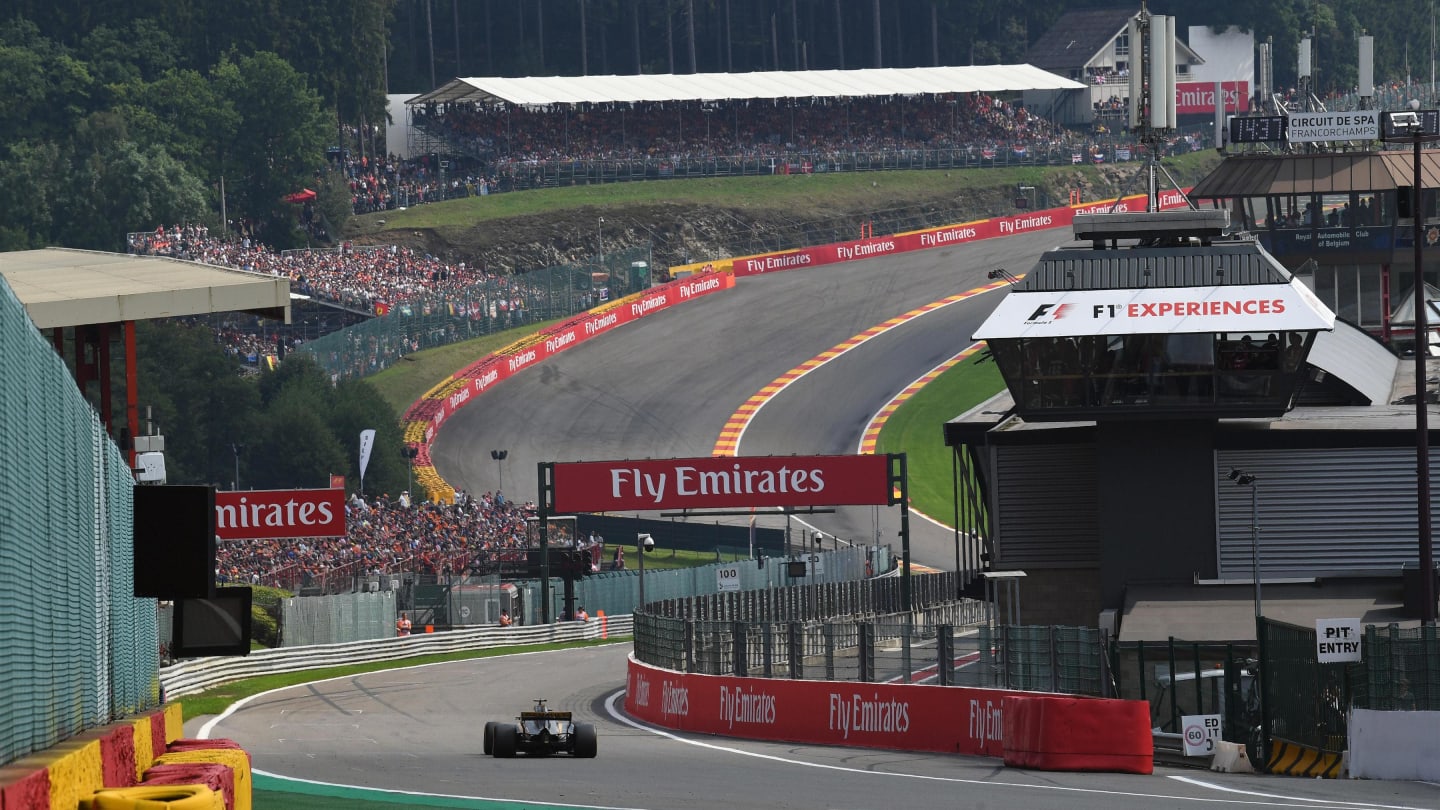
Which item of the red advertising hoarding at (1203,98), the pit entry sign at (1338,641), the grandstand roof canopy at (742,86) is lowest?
the pit entry sign at (1338,641)

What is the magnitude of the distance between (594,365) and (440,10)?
208 ft

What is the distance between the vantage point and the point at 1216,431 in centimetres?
3697

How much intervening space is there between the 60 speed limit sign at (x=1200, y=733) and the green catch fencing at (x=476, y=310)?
61.5m

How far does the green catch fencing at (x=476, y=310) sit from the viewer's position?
8275 centimetres

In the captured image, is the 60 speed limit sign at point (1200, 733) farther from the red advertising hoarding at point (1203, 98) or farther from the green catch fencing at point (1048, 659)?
the red advertising hoarding at point (1203, 98)

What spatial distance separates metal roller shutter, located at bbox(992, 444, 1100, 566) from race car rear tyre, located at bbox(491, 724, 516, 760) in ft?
52.4

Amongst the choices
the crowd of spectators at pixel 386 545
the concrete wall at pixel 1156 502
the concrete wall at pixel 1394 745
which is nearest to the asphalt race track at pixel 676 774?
the concrete wall at pixel 1394 745

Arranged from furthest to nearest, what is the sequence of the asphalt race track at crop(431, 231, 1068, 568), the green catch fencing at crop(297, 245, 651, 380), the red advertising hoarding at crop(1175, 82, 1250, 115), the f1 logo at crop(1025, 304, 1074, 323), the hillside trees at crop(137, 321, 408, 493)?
1. the red advertising hoarding at crop(1175, 82, 1250, 115)
2. the green catch fencing at crop(297, 245, 651, 380)
3. the asphalt race track at crop(431, 231, 1068, 568)
4. the hillside trees at crop(137, 321, 408, 493)
5. the f1 logo at crop(1025, 304, 1074, 323)

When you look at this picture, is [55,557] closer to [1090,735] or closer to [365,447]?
[1090,735]

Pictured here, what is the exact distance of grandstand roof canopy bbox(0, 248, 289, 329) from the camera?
1504 cm

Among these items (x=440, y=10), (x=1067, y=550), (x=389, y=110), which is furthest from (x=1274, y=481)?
(x=440, y=10)

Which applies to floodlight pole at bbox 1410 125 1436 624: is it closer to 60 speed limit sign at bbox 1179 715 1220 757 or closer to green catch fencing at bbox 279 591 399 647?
60 speed limit sign at bbox 1179 715 1220 757

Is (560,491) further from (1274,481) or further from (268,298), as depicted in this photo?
(268,298)

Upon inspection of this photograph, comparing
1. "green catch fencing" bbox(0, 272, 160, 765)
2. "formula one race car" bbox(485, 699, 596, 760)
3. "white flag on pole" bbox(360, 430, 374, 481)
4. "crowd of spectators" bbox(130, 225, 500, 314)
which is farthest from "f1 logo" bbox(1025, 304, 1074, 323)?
"crowd of spectators" bbox(130, 225, 500, 314)
